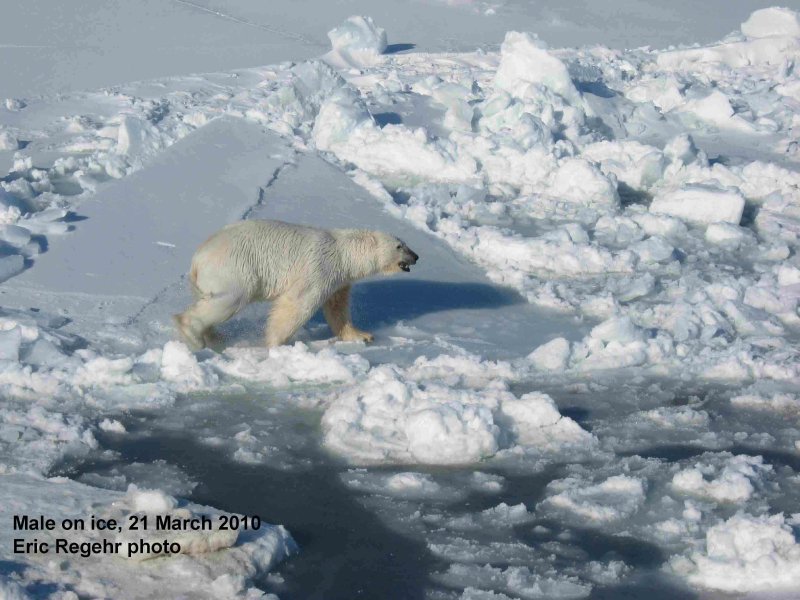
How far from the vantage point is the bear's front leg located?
668cm

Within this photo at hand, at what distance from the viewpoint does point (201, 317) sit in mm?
6113

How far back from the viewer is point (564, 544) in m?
4.43

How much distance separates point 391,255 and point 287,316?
0.95 m

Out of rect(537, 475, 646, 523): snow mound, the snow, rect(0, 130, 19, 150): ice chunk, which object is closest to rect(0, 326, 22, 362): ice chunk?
the snow

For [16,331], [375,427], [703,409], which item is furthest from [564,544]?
[16,331]

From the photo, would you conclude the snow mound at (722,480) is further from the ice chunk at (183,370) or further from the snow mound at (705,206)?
the snow mound at (705,206)

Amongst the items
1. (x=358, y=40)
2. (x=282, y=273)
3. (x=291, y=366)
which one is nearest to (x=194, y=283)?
(x=282, y=273)

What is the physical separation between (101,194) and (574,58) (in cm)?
1024

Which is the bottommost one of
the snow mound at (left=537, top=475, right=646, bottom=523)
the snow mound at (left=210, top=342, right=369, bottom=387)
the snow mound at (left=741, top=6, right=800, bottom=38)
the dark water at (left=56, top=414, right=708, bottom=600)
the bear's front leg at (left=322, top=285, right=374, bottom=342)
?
the dark water at (left=56, top=414, right=708, bottom=600)

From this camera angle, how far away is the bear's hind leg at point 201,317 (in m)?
6.11

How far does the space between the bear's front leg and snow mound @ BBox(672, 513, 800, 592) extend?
112 inches

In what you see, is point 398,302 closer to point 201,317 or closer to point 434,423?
point 201,317

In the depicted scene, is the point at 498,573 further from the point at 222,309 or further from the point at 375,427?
the point at 222,309

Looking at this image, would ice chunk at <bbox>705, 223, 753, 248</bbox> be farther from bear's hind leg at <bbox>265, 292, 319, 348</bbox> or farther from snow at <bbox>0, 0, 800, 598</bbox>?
bear's hind leg at <bbox>265, 292, 319, 348</bbox>
